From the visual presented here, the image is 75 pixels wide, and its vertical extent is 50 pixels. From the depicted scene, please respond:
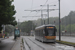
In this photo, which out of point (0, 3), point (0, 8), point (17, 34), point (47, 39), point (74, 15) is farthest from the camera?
point (74, 15)

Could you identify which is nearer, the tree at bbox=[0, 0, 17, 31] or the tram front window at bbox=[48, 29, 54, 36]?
the tree at bbox=[0, 0, 17, 31]

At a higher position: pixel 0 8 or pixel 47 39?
pixel 0 8

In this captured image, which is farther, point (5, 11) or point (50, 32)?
point (50, 32)

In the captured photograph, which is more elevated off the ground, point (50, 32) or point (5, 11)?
point (5, 11)

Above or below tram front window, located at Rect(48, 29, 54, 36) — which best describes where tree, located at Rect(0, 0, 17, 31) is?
above

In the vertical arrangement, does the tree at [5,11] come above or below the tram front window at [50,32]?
above

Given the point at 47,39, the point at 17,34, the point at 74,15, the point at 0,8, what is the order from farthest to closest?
the point at 74,15, the point at 17,34, the point at 47,39, the point at 0,8

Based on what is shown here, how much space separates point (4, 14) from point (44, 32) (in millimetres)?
8512

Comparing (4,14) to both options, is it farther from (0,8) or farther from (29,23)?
(29,23)

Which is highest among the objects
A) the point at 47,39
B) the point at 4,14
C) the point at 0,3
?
the point at 0,3

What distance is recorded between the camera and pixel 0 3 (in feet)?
70.8

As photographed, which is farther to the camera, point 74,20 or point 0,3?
point 74,20

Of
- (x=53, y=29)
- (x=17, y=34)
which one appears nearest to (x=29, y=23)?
(x=17, y=34)

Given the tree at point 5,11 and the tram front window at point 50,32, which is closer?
the tree at point 5,11
